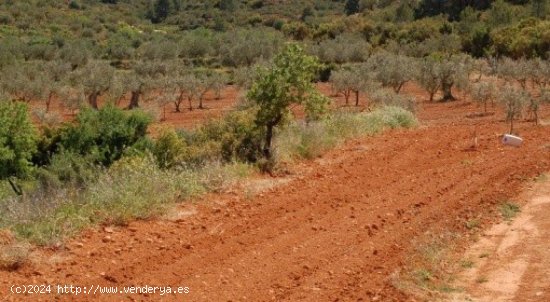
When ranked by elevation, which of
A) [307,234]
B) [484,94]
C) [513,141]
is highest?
[513,141]

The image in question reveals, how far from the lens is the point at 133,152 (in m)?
17.7

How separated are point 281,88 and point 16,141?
41.1ft

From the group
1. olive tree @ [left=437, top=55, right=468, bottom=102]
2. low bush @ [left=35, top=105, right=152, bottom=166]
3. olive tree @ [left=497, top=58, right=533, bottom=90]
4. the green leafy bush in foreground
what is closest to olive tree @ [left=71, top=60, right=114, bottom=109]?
low bush @ [left=35, top=105, right=152, bottom=166]

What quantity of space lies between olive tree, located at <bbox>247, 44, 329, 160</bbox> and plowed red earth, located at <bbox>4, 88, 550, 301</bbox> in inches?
38.1

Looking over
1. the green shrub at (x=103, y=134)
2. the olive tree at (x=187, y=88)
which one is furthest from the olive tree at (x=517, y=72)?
the green shrub at (x=103, y=134)

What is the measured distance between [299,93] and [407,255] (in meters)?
4.74

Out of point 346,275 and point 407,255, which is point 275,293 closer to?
point 346,275

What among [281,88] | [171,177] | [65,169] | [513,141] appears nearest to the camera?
[171,177]

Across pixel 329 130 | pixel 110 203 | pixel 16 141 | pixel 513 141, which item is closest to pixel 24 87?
pixel 16 141

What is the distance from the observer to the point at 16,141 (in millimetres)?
20047

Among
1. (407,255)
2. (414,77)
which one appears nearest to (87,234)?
(407,255)

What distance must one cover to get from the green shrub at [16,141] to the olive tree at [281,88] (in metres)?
11.4

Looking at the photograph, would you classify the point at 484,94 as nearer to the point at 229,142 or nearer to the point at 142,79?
the point at 229,142

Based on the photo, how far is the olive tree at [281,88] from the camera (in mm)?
10797
